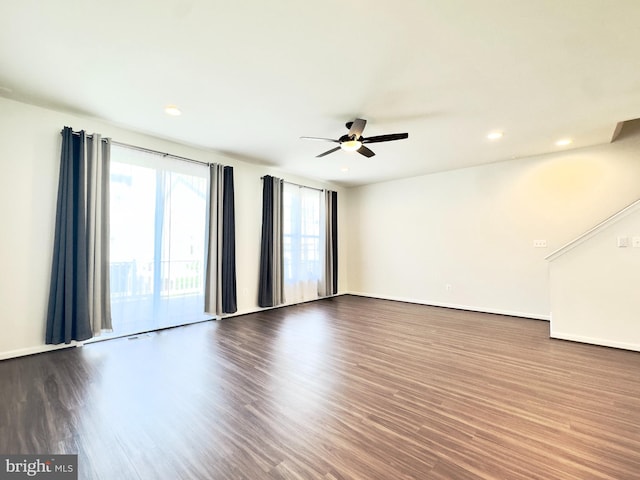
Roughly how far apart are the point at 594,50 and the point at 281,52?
246 cm

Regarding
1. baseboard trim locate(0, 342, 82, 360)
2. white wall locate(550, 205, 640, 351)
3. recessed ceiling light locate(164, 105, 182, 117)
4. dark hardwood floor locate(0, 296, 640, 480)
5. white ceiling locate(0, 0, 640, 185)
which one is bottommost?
dark hardwood floor locate(0, 296, 640, 480)

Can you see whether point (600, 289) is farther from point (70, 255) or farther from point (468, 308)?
point (70, 255)

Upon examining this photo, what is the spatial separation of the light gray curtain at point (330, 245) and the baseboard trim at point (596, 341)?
4.12m

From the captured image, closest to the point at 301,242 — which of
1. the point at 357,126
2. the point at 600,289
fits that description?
the point at 357,126

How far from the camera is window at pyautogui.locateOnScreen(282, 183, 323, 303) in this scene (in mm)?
5793

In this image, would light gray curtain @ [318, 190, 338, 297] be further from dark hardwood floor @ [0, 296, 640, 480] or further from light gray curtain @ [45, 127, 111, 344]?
light gray curtain @ [45, 127, 111, 344]

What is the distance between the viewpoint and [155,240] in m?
3.95

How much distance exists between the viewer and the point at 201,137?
4008 millimetres

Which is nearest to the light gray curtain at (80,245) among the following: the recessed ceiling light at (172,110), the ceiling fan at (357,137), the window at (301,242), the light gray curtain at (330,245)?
the recessed ceiling light at (172,110)

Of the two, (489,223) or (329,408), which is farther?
(489,223)

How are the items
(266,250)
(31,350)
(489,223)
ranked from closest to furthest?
1. (31,350)
2. (489,223)
3. (266,250)

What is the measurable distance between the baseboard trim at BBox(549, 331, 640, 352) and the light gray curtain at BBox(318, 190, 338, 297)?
4122mm

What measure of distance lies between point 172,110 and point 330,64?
1972mm

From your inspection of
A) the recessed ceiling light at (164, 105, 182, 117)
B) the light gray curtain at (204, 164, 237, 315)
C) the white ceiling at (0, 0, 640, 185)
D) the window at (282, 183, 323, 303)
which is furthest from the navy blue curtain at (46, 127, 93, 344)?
the window at (282, 183, 323, 303)
